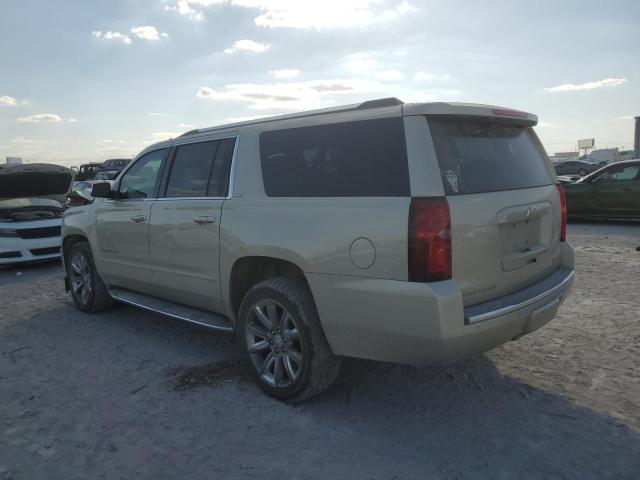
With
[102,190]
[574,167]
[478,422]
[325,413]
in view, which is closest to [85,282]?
[102,190]

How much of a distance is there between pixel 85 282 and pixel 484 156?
472 cm

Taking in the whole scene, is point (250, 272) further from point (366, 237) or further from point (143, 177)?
point (143, 177)

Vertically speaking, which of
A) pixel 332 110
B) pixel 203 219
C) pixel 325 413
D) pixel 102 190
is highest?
pixel 332 110

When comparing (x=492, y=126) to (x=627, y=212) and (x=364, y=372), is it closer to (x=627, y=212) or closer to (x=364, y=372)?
(x=364, y=372)

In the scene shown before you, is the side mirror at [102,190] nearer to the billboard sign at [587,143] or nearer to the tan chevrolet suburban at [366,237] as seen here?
the tan chevrolet suburban at [366,237]

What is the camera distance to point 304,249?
3.31 metres

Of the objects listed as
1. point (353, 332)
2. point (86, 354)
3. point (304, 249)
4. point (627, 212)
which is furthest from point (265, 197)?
point (627, 212)

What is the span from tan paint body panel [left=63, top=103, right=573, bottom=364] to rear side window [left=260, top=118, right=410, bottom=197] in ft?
0.20

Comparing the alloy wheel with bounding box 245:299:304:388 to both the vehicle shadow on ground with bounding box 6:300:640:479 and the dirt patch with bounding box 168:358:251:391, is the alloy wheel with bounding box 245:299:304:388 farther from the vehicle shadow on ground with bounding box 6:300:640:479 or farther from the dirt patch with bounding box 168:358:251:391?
the dirt patch with bounding box 168:358:251:391

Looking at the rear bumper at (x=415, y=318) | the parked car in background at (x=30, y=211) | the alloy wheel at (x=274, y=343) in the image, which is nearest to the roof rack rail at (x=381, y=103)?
the rear bumper at (x=415, y=318)

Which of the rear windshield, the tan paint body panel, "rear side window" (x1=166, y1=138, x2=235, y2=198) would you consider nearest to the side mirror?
"rear side window" (x1=166, y1=138, x2=235, y2=198)

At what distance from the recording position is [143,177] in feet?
16.9

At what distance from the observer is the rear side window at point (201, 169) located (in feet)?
13.7

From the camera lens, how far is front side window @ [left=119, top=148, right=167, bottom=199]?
195 inches
